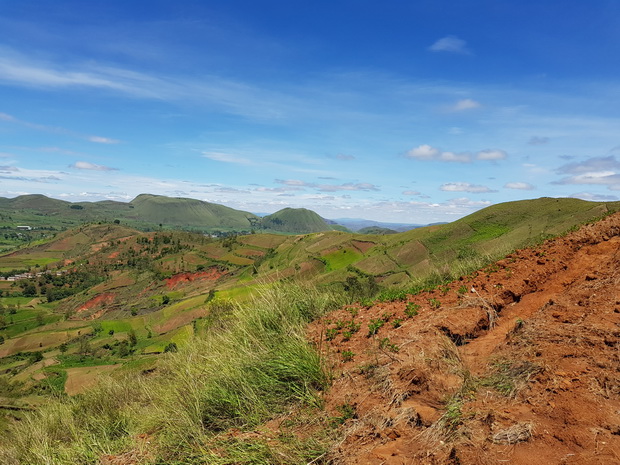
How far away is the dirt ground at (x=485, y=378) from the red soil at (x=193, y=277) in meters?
120

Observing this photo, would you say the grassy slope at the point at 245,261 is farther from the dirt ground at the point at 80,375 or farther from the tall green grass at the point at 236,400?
the dirt ground at the point at 80,375

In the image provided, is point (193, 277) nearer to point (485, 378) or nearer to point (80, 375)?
point (80, 375)

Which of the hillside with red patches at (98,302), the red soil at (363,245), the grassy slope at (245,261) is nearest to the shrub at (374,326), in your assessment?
the grassy slope at (245,261)

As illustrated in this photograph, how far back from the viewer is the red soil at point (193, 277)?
120 m

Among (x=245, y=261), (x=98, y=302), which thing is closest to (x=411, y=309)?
(x=98, y=302)

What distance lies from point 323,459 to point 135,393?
917 cm

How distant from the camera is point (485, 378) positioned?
14.9ft

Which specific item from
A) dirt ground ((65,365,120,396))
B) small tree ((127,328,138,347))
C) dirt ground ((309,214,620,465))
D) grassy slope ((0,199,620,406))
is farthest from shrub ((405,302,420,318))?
small tree ((127,328,138,347))

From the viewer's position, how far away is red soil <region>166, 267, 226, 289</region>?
394ft

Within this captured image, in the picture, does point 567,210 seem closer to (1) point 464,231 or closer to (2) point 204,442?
(1) point 464,231

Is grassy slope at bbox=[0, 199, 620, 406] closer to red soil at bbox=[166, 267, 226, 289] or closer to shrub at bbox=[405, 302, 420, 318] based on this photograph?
red soil at bbox=[166, 267, 226, 289]

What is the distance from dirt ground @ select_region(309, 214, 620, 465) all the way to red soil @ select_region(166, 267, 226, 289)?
393 feet

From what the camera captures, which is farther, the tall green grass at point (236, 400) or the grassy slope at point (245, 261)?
the grassy slope at point (245, 261)

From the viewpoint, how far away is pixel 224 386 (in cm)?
554
